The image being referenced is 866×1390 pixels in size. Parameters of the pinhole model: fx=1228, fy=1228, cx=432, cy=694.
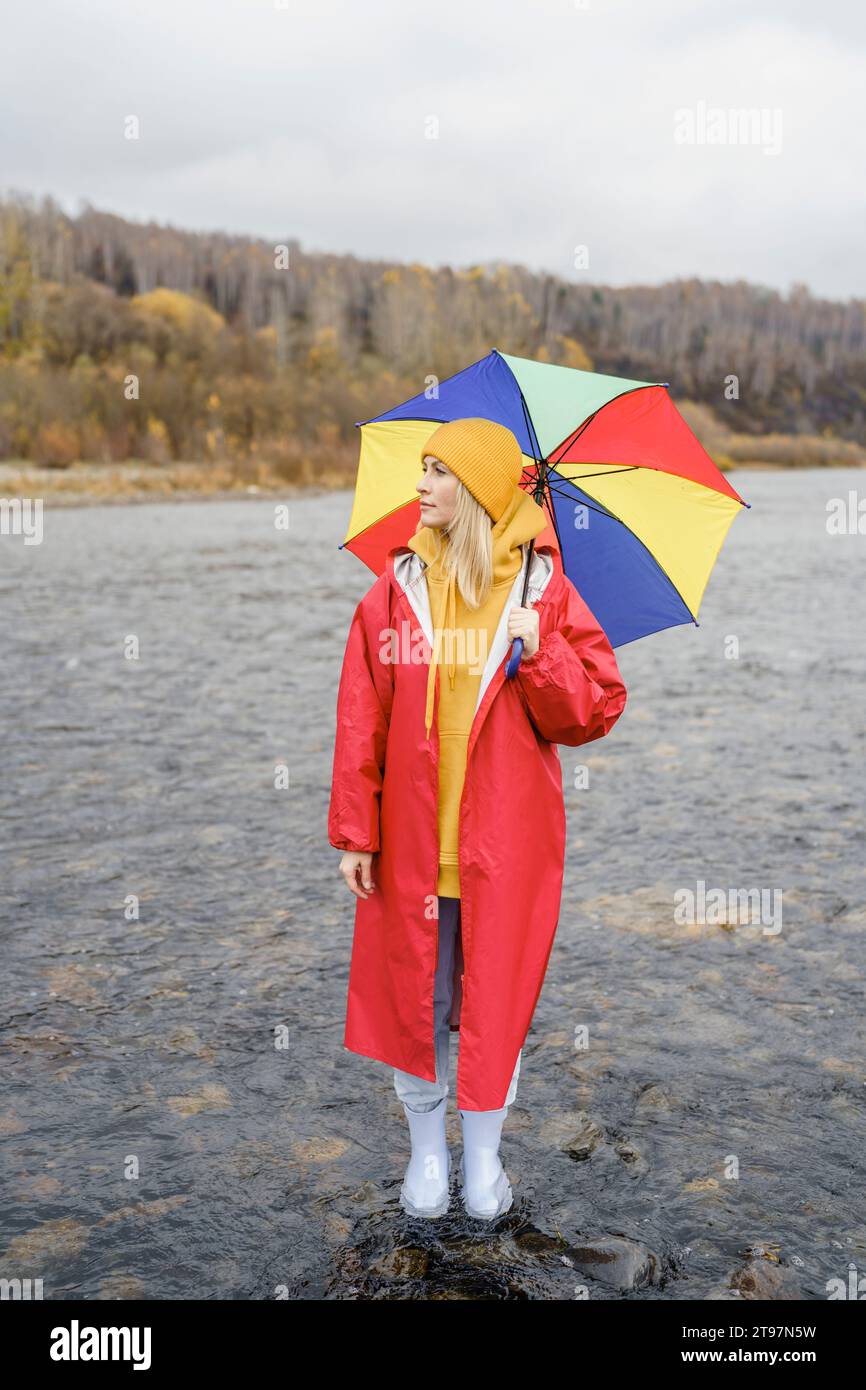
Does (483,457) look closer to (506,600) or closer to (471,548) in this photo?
(471,548)

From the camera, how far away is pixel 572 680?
9.61ft

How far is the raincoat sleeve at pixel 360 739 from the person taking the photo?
3113 millimetres

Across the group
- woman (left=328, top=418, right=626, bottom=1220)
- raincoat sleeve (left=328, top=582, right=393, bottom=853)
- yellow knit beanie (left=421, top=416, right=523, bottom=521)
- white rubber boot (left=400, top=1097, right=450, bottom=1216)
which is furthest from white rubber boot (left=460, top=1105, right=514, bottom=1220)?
yellow knit beanie (left=421, top=416, right=523, bottom=521)

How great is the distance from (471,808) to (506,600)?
0.53 m

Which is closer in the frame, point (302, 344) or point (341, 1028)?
point (341, 1028)

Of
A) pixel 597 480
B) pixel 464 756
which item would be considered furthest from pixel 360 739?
pixel 597 480

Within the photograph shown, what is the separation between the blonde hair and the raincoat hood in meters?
0.03

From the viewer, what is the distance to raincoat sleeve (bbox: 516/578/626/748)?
2.92 m

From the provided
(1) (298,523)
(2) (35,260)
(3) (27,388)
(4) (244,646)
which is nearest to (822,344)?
(2) (35,260)

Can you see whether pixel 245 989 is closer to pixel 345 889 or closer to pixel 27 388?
pixel 345 889

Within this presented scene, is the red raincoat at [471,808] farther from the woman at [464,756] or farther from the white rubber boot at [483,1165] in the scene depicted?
the white rubber boot at [483,1165]

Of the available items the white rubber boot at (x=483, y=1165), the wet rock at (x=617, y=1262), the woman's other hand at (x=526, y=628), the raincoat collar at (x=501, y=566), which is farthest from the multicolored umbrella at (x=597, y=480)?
the wet rock at (x=617, y=1262)

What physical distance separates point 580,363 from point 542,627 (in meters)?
112

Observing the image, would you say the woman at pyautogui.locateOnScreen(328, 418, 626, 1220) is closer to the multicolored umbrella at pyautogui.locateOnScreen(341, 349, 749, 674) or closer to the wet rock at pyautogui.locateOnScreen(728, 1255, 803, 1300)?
the multicolored umbrella at pyautogui.locateOnScreen(341, 349, 749, 674)
